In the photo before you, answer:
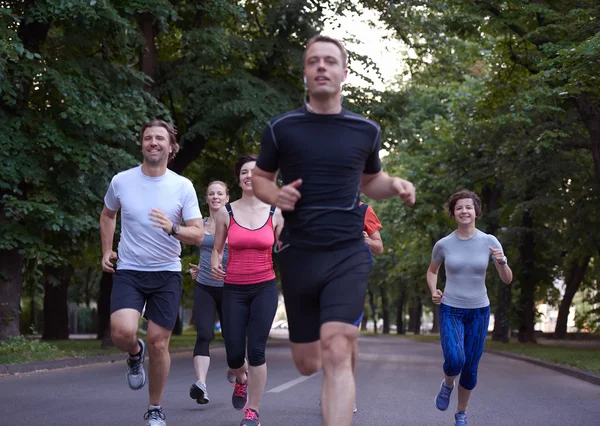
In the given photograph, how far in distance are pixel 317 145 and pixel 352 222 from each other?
17.0 inches

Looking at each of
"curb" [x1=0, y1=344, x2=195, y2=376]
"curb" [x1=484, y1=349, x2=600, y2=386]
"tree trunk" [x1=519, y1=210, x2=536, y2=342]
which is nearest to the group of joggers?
Result: "curb" [x1=0, y1=344, x2=195, y2=376]

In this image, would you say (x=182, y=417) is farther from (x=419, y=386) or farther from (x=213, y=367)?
(x=213, y=367)

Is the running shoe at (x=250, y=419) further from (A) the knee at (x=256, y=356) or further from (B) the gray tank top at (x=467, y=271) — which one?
(B) the gray tank top at (x=467, y=271)

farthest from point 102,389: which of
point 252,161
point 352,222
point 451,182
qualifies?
point 451,182

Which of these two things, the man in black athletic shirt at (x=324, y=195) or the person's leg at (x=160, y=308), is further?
the person's leg at (x=160, y=308)

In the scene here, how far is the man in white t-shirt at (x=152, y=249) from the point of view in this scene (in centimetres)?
699

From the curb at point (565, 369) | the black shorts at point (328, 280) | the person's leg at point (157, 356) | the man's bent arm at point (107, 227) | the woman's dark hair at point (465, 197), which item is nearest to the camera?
the black shorts at point (328, 280)

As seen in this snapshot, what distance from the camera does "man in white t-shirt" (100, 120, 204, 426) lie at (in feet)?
22.9

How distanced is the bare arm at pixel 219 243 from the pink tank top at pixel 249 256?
190mm

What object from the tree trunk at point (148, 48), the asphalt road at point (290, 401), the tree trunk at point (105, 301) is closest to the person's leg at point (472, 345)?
the asphalt road at point (290, 401)

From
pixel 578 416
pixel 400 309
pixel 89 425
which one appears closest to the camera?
pixel 89 425

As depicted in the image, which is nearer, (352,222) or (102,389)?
(352,222)

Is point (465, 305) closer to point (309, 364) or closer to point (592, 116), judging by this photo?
point (309, 364)

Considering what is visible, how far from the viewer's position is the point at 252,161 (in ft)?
27.4
